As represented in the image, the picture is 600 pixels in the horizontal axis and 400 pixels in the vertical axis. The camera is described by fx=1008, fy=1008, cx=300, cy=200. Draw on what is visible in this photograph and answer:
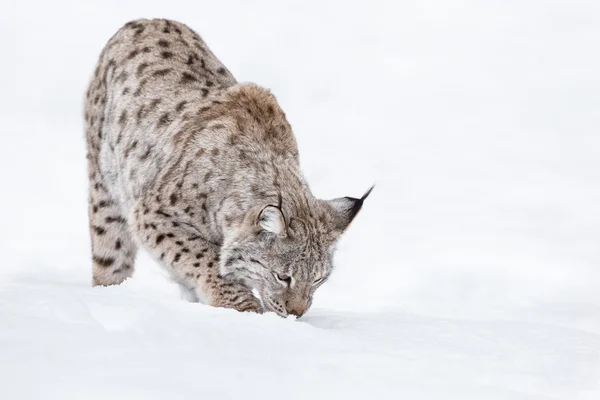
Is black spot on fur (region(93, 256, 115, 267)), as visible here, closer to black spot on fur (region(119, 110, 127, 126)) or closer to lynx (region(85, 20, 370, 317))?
lynx (region(85, 20, 370, 317))

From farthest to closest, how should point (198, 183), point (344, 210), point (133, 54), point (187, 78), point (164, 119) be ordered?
point (133, 54)
point (187, 78)
point (164, 119)
point (198, 183)
point (344, 210)

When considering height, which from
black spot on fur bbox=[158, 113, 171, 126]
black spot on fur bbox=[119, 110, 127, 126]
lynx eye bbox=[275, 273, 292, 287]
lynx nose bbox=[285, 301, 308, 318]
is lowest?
lynx nose bbox=[285, 301, 308, 318]

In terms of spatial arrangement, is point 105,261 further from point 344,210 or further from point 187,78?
point 344,210

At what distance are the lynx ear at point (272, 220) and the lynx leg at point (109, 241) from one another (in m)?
2.24

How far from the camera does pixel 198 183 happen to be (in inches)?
277

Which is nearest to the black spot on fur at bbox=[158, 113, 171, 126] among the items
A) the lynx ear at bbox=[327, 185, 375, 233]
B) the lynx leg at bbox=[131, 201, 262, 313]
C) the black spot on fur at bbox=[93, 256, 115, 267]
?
the lynx leg at bbox=[131, 201, 262, 313]

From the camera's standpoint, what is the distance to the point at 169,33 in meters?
8.37

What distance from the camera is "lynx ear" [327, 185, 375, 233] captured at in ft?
21.6

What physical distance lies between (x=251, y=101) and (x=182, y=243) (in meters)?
1.18

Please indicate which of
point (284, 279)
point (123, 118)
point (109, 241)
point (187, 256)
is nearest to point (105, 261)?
point (109, 241)

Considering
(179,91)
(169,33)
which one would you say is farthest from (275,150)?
(169,33)

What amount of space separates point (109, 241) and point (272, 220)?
7.96 ft

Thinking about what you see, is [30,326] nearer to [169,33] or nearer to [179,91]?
[179,91]

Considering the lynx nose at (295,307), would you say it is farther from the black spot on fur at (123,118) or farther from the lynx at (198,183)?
the black spot on fur at (123,118)
